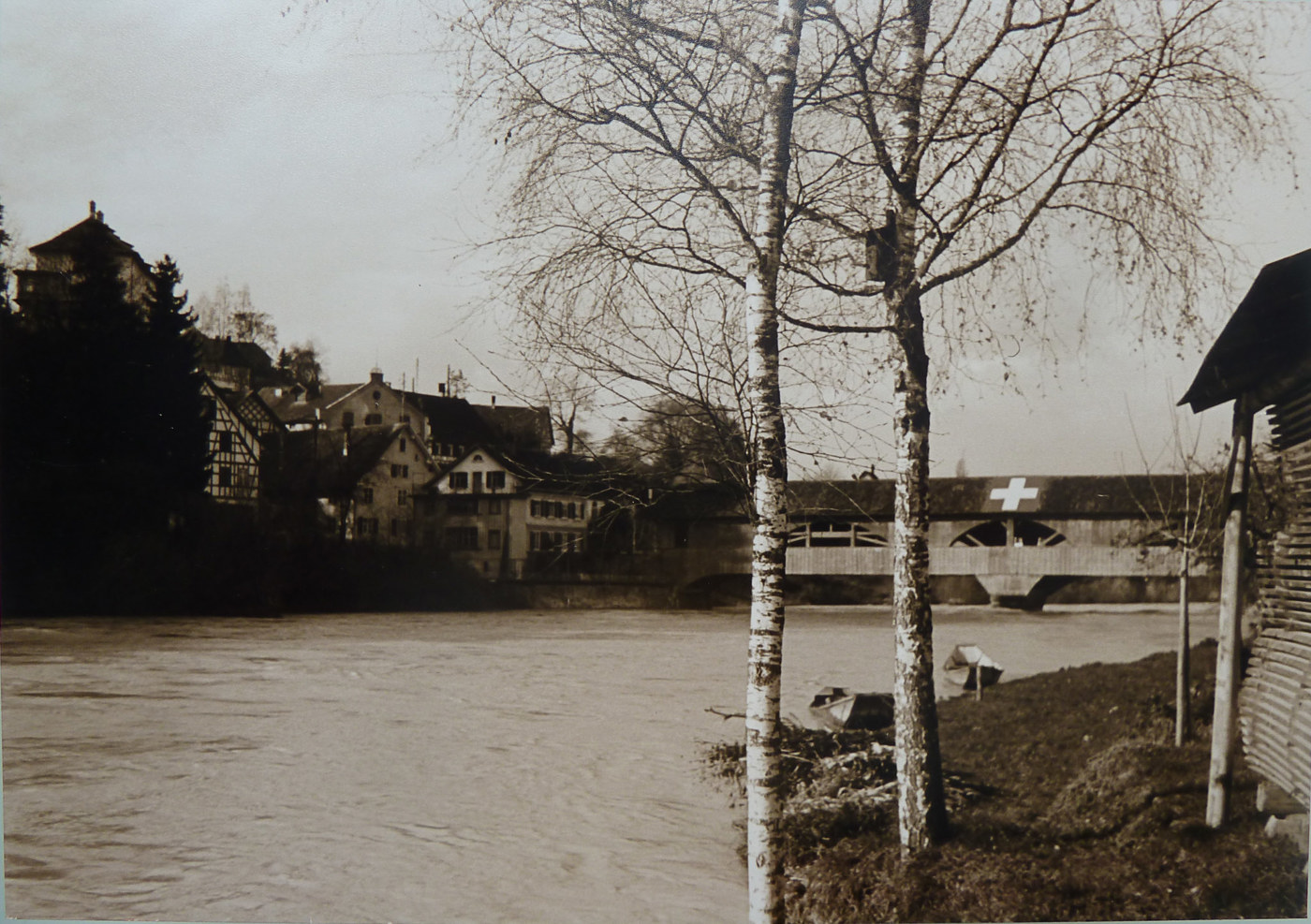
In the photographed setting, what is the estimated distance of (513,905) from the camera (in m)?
3.57

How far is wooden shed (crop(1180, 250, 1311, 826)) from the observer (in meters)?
3.19

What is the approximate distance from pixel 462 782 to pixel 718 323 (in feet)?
6.74

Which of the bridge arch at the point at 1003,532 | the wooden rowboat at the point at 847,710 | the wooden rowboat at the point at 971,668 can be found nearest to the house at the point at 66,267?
the wooden rowboat at the point at 847,710

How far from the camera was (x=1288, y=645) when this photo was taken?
3365mm

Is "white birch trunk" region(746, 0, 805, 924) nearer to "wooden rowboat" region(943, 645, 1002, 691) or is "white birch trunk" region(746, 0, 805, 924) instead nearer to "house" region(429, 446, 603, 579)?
"house" region(429, 446, 603, 579)

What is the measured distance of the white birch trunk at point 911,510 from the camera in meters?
3.51

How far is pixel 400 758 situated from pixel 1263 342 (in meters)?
3.52

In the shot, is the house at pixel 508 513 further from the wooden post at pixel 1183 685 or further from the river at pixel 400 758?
the wooden post at pixel 1183 685

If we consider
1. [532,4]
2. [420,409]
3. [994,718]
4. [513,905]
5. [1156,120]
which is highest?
[532,4]

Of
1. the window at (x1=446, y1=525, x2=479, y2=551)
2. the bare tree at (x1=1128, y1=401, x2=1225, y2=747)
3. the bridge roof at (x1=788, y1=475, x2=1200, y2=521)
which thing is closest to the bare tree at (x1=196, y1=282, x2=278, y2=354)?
the window at (x1=446, y1=525, x2=479, y2=551)

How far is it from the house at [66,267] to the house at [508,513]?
1.45m

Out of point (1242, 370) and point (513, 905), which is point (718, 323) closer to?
point (1242, 370)

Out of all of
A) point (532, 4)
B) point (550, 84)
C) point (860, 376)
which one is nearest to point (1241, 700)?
point (860, 376)

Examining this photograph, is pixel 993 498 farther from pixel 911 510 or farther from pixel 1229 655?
pixel 1229 655
